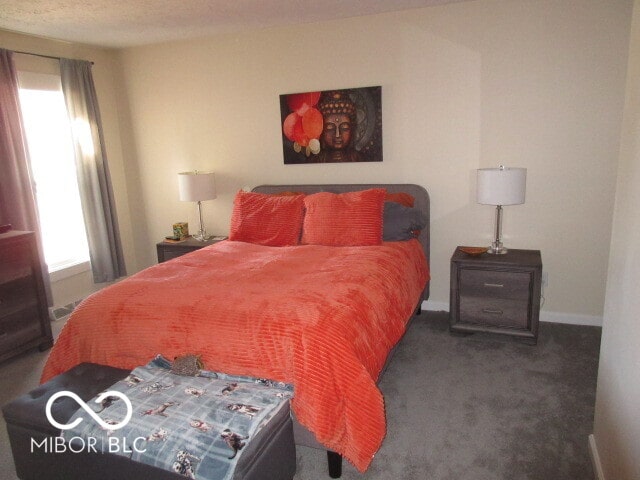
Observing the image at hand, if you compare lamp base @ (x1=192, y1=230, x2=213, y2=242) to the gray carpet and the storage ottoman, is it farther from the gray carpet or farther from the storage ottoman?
the storage ottoman

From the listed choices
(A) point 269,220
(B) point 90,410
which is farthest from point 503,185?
(B) point 90,410

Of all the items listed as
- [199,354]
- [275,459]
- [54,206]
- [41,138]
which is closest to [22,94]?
[41,138]

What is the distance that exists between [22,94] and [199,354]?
3.09m

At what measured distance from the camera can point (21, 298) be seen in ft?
10.7

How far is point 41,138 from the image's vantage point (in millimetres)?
4016

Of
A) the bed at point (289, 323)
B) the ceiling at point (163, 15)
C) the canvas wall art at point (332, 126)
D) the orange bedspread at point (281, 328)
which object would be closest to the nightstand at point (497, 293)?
the bed at point (289, 323)

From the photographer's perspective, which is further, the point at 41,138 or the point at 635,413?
the point at 41,138

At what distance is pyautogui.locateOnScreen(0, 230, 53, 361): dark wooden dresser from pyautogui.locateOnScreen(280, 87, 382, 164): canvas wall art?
214 centimetres

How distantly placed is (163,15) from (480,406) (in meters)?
3.36

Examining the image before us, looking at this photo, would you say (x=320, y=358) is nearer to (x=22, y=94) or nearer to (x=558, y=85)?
(x=558, y=85)

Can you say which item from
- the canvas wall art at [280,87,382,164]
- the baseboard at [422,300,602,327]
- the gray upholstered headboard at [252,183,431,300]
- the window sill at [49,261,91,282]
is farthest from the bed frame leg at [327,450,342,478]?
the window sill at [49,261,91,282]

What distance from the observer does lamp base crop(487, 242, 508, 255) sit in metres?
3.33

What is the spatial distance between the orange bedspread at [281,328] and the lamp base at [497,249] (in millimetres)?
874

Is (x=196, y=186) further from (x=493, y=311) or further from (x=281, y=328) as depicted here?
(x=493, y=311)
